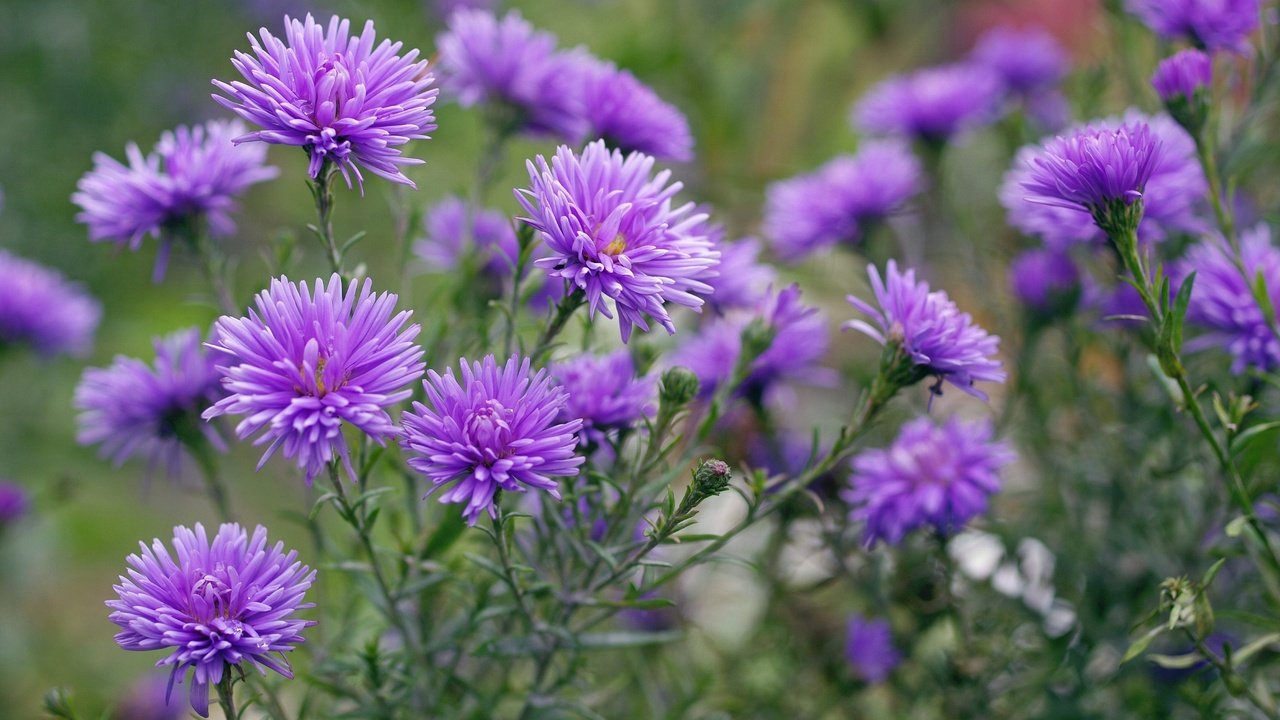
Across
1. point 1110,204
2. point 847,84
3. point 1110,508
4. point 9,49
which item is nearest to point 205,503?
point 9,49

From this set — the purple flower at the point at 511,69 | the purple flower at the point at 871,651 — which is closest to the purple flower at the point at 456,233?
the purple flower at the point at 511,69

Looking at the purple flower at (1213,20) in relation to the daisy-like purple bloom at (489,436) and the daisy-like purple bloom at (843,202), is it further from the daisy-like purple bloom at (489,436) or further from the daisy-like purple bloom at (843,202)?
the daisy-like purple bloom at (489,436)

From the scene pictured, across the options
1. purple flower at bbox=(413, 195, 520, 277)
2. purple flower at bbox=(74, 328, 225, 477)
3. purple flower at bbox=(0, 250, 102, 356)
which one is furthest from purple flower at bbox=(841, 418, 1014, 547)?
purple flower at bbox=(0, 250, 102, 356)

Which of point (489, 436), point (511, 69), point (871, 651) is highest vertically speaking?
point (511, 69)

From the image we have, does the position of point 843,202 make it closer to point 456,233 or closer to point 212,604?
point 456,233

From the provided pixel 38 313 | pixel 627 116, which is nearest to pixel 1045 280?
pixel 627 116

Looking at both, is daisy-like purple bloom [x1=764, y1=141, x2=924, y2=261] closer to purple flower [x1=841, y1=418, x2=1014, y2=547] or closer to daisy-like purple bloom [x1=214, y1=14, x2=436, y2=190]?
purple flower [x1=841, y1=418, x2=1014, y2=547]

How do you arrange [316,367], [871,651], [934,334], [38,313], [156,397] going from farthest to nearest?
[38,313] < [871,651] < [156,397] < [934,334] < [316,367]
